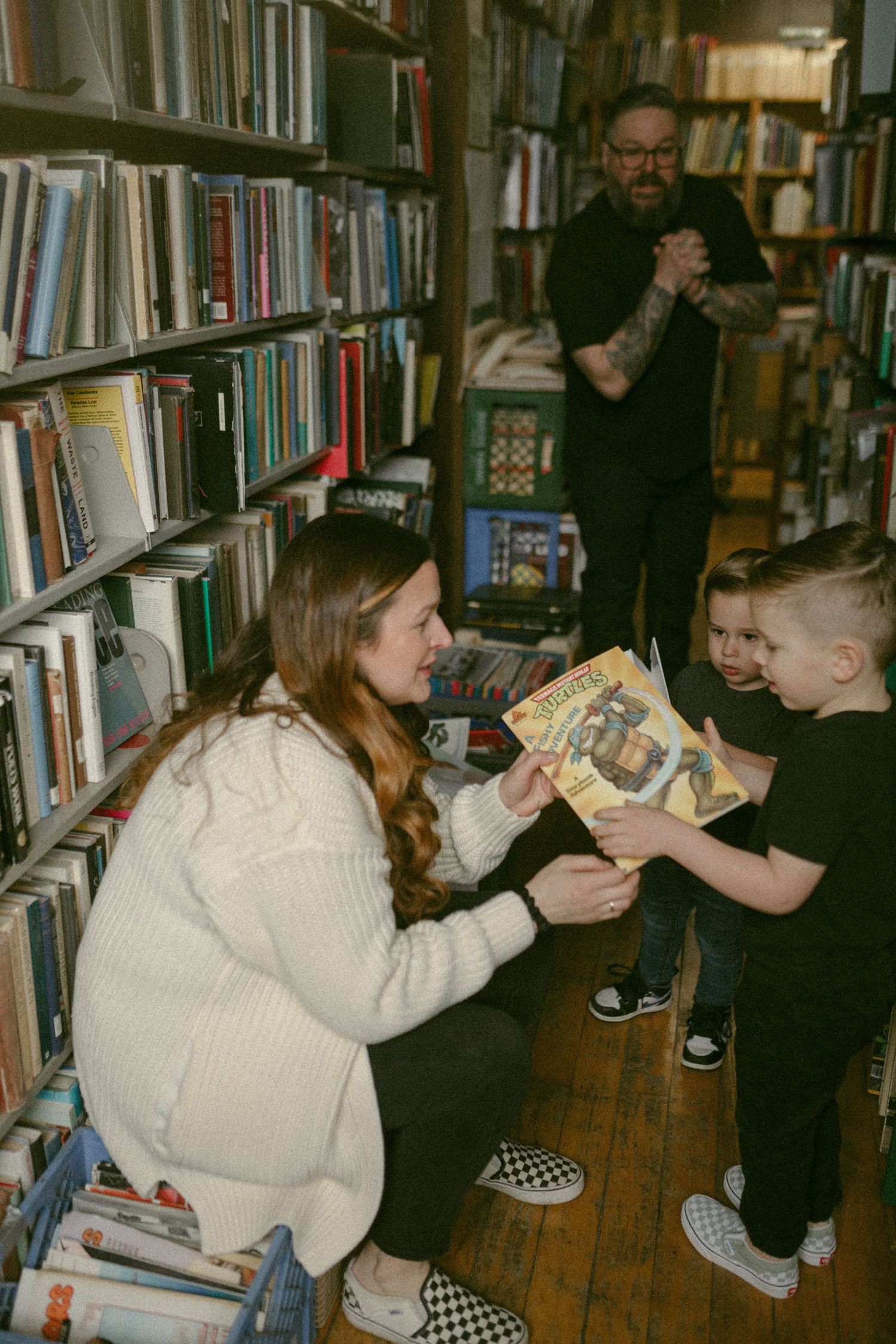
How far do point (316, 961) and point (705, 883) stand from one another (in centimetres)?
100

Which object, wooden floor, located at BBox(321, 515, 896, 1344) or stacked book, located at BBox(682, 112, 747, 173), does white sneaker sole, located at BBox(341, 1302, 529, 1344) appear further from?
stacked book, located at BBox(682, 112, 747, 173)

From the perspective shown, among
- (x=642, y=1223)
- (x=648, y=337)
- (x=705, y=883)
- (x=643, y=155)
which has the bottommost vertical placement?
(x=642, y=1223)

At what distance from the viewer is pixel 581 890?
1.51 meters

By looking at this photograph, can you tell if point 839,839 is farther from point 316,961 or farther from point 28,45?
point 28,45

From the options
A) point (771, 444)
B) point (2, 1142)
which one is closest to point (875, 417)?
point (2, 1142)

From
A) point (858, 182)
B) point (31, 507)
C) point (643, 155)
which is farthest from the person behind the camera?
point (858, 182)

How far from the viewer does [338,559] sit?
143 centimetres

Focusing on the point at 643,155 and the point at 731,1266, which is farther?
the point at 643,155

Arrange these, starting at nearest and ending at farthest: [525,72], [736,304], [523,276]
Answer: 1. [736,304]
2. [525,72]
3. [523,276]

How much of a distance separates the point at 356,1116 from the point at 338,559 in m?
0.71

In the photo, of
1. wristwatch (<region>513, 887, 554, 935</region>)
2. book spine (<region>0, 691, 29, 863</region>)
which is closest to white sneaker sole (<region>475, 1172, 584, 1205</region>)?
wristwatch (<region>513, 887, 554, 935</region>)

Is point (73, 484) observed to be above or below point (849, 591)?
above

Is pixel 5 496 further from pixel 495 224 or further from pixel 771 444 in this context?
pixel 771 444

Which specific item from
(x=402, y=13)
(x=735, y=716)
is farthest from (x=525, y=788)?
(x=402, y=13)
